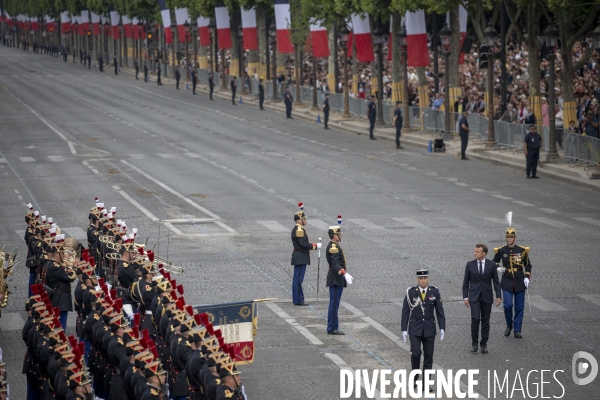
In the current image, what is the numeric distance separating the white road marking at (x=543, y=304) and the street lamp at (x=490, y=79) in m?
24.5

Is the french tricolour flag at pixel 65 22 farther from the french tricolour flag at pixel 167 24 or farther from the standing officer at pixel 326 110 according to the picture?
the standing officer at pixel 326 110

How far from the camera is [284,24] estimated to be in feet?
227

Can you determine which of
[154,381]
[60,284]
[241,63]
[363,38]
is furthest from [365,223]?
[241,63]

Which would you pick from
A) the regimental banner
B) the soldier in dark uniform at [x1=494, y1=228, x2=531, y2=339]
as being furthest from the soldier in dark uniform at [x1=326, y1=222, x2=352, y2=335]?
the regimental banner

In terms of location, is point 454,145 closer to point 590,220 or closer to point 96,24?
point 590,220

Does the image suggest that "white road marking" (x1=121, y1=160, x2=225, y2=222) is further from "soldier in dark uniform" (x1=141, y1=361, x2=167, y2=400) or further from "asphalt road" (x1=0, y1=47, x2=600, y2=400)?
"soldier in dark uniform" (x1=141, y1=361, x2=167, y2=400)

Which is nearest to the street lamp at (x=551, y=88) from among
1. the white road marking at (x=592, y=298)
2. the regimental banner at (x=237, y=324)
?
the white road marking at (x=592, y=298)

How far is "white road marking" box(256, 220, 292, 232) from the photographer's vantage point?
98.0 feet

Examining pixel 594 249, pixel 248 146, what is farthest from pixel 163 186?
pixel 594 249

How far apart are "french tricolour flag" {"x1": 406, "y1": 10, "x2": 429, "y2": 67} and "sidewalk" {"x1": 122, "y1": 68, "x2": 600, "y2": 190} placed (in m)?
3.26

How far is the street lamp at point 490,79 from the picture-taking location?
45406 mm

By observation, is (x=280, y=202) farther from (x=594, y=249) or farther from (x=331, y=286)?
(x=331, y=286)

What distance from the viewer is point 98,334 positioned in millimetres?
14977

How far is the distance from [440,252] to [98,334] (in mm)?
12833
